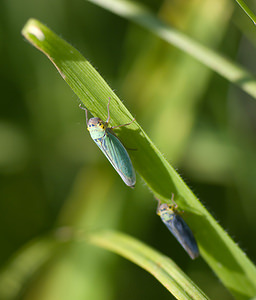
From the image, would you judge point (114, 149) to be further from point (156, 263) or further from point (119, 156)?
point (156, 263)

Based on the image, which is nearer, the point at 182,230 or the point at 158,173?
the point at 158,173

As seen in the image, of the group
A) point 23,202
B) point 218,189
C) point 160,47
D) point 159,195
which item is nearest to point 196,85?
point 160,47

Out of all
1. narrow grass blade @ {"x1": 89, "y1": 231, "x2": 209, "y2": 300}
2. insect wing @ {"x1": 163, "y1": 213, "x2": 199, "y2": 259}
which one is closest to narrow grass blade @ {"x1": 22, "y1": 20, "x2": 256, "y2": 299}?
insect wing @ {"x1": 163, "y1": 213, "x2": 199, "y2": 259}

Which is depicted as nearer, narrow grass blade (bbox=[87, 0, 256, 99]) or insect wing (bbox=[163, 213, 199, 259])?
insect wing (bbox=[163, 213, 199, 259])

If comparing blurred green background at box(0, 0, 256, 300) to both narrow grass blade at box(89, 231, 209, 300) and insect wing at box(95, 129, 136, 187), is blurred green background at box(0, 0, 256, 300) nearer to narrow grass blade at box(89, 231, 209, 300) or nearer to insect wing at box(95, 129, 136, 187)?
narrow grass blade at box(89, 231, 209, 300)


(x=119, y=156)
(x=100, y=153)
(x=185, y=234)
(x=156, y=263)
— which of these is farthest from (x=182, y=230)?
(x=100, y=153)

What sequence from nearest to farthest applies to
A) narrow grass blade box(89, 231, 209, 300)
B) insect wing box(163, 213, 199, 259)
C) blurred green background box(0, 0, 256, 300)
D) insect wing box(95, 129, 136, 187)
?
narrow grass blade box(89, 231, 209, 300), insect wing box(163, 213, 199, 259), insect wing box(95, 129, 136, 187), blurred green background box(0, 0, 256, 300)

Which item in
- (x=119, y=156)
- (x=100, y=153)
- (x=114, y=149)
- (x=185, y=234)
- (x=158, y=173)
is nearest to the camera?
(x=158, y=173)
